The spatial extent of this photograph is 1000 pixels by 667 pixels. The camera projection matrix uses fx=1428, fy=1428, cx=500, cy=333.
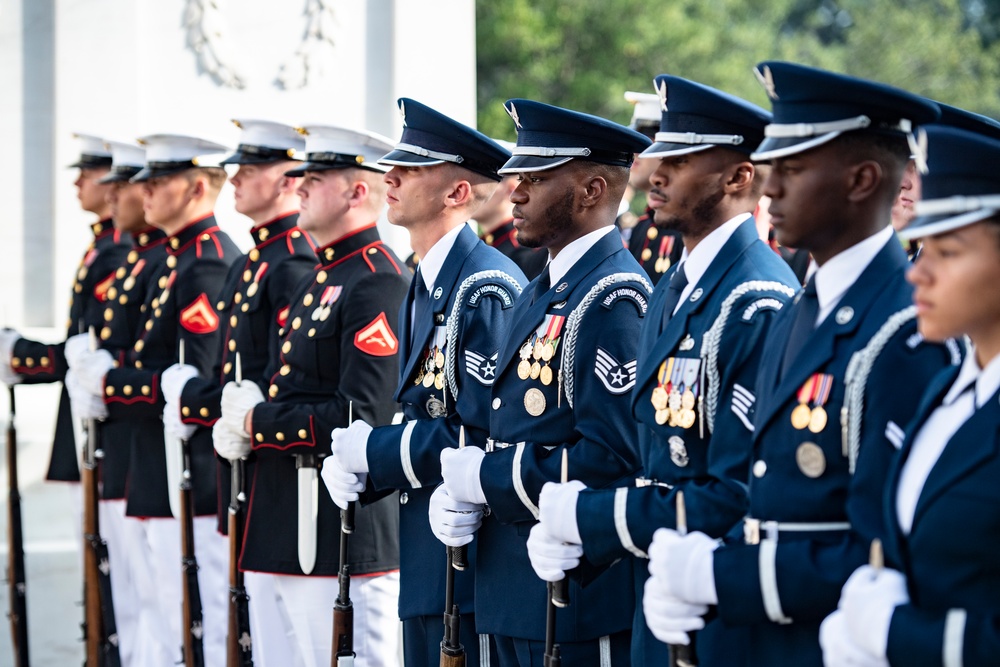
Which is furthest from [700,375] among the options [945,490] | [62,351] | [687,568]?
[62,351]

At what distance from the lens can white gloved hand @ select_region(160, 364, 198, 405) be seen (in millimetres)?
6035

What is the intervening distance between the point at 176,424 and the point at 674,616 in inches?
145

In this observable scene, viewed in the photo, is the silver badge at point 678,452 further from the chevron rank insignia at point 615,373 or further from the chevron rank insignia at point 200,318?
the chevron rank insignia at point 200,318

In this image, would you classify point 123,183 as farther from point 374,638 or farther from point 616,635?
point 616,635

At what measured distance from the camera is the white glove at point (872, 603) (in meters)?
2.37

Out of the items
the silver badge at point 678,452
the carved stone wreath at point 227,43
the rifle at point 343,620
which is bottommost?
the rifle at point 343,620

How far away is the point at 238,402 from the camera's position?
17.6 ft

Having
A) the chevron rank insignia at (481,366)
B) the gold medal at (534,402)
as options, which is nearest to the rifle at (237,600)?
the chevron rank insignia at (481,366)

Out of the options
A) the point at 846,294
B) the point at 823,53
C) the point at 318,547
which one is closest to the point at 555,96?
the point at 823,53

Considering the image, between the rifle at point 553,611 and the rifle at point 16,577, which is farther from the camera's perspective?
the rifle at point 16,577

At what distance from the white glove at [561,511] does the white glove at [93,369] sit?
12.4 ft

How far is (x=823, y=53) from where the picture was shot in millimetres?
31797

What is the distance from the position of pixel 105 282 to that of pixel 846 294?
220 inches

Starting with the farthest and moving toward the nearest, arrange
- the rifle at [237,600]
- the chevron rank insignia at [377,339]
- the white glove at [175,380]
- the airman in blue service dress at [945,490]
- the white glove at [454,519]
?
the white glove at [175,380], the rifle at [237,600], the chevron rank insignia at [377,339], the white glove at [454,519], the airman in blue service dress at [945,490]
